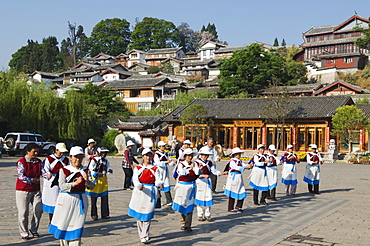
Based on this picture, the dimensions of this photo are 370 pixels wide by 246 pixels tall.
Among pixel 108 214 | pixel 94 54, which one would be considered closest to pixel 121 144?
pixel 108 214

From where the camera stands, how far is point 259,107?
4131 centimetres

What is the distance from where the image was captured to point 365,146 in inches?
1453

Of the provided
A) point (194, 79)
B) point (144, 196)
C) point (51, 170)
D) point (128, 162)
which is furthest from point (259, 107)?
point (51, 170)

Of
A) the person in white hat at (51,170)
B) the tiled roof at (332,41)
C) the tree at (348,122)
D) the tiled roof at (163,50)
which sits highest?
the tiled roof at (163,50)

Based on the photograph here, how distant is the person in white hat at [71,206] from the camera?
248 inches

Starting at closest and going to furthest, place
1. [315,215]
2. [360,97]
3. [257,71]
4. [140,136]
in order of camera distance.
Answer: [315,215] → [140,136] → [360,97] → [257,71]

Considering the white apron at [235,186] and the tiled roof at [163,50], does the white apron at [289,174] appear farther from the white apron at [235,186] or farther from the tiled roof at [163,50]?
the tiled roof at [163,50]

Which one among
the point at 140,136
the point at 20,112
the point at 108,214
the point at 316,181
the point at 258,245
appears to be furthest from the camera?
the point at 140,136

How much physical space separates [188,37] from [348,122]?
239 feet

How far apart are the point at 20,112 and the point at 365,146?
3047cm

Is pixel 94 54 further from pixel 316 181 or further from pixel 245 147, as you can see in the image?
pixel 316 181

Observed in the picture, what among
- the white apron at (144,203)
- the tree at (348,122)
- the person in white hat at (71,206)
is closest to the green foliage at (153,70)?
the tree at (348,122)

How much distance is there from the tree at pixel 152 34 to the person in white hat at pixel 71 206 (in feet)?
289

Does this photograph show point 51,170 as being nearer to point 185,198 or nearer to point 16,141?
point 185,198
